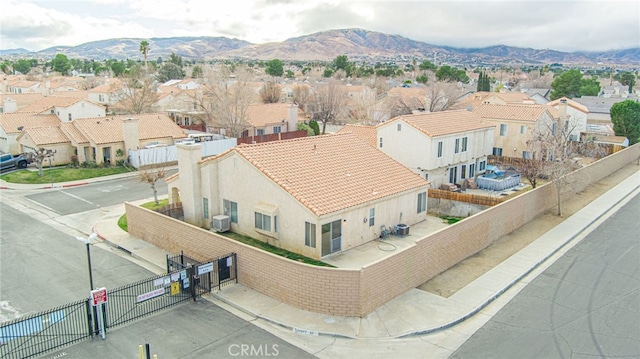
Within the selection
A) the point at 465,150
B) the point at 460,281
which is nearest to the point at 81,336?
the point at 460,281

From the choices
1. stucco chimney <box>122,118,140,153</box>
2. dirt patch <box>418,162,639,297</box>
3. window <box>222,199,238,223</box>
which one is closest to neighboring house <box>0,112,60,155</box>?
stucco chimney <box>122,118,140,153</box>

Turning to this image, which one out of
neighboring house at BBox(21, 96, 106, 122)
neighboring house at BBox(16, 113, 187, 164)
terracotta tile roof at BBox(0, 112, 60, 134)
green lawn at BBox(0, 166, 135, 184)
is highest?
neighboring house at BBox(21, 96, 106, 122)

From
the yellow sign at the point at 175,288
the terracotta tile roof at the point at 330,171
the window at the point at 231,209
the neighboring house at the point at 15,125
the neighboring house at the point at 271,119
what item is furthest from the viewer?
the neighboring house at the point at 271,119

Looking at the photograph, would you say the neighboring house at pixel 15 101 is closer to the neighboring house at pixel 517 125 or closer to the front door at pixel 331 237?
the neighboring house at pixel 517 125

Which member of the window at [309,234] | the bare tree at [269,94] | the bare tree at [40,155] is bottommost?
the window at [309,234]

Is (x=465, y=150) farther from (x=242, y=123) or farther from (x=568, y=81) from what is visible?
(x=568, y=81)

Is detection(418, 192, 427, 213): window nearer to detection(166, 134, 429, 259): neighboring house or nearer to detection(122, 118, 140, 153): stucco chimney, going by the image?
detection(166, 134, 429, 259): neighboring house

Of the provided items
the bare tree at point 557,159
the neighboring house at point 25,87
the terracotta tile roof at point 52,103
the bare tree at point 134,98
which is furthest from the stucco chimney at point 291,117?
the neighboring house at point 25,87

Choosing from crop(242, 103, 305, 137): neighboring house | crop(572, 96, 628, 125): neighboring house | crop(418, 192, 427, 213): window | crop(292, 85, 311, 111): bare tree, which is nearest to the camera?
crop(418, 192, 427, 213): window
